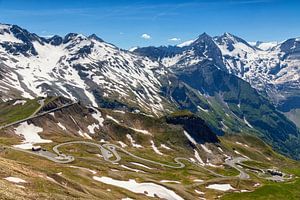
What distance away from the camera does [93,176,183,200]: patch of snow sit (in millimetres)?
135625

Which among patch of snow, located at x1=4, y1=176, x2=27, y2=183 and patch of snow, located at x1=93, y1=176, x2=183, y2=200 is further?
patch of snow, located at x1=93, y1=176, x2=183, y2=200

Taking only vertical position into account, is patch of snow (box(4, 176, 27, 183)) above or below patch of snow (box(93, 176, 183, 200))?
below

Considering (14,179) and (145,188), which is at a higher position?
(145,188)

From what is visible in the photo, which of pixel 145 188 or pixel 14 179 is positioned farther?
pixel 145 188

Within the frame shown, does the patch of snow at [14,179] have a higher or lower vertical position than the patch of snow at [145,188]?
lower

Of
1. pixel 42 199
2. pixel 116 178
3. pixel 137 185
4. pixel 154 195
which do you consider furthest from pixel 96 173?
pixel 42 199

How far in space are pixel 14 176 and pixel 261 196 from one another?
5784 inches

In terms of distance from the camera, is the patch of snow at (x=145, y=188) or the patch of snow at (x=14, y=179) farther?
the patch of snow at (x=145, y=188)

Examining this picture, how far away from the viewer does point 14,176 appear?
3039 inches

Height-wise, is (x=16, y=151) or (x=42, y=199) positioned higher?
(x=16, y=151)

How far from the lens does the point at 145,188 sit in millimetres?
139750

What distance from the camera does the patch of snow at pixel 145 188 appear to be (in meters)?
136

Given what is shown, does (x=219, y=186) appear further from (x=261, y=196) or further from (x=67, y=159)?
(x=67, y=159)

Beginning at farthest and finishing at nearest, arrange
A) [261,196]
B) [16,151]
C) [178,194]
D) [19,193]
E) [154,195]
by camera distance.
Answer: [261,196] < [16,151] < [178,194] < [154,195] < [19,193]
